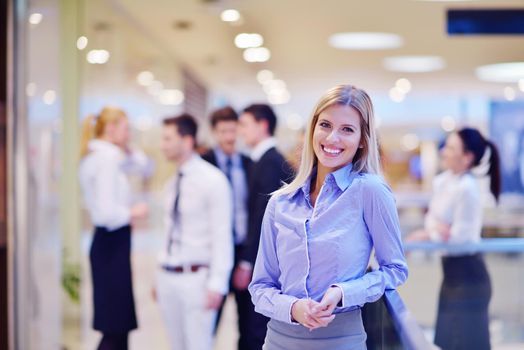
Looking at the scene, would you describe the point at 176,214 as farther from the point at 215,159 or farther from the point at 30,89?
the point at 30,89

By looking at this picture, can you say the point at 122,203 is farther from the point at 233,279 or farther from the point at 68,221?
the point at 68,221

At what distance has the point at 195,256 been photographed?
4230 millimetres

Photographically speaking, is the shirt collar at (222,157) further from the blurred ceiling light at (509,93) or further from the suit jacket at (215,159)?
the blurred ceiling light at (509,93)

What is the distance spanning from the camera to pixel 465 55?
7.07 metres

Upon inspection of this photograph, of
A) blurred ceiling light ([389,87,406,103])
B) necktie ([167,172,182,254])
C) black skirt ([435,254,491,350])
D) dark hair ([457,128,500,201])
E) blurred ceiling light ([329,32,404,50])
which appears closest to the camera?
black skirt ([435,254,491,350])

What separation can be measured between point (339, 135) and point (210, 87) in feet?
22.6

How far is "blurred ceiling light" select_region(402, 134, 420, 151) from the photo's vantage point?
9.24 m

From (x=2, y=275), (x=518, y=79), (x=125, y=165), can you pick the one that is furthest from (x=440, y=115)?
(x=2, y=275)

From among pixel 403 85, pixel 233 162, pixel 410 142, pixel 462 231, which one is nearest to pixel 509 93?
pixel 462 231

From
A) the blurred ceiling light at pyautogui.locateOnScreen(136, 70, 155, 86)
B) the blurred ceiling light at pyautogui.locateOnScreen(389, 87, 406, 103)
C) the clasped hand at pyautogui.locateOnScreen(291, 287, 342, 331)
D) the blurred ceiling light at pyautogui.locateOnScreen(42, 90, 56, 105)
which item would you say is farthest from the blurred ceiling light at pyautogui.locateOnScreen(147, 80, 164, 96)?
the clasped hand at pyautogui.locateOnScreen(291, 287, 342, 331)

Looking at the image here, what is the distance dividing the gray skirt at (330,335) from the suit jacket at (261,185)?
5.63 ft

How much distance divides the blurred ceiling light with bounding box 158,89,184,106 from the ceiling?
340mm

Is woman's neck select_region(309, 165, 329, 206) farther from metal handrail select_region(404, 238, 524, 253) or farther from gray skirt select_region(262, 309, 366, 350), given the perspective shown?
metal handrail select_region(404, 238, 524, 253)

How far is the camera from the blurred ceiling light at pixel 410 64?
7898mm
